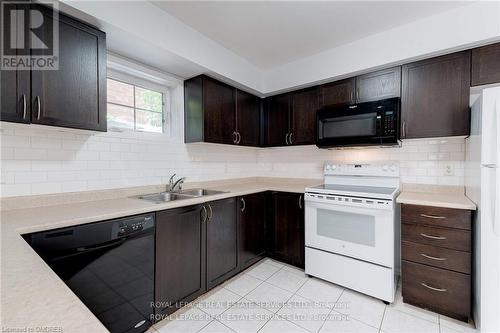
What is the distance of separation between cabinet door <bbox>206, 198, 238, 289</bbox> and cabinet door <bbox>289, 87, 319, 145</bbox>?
1198 millimetres

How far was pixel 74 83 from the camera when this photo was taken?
1.49 metres

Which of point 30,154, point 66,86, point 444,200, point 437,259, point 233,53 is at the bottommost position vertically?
point 437,259

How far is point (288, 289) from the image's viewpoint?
2.19 m

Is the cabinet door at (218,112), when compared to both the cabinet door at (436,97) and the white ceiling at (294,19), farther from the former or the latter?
the cabinet door at (436,97)

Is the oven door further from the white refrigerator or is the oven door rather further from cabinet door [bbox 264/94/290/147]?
cabinet door [bbox 264/94/290/147]

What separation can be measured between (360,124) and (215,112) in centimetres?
156

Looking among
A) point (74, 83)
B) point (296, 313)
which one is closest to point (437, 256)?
point (296, 313)

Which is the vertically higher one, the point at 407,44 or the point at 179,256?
the point at 407,44

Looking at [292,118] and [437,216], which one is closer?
[437,216]

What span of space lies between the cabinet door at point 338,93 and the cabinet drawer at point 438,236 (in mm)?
1380

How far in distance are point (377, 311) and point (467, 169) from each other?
4.83ft

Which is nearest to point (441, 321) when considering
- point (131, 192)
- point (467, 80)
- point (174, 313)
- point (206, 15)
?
point (467, 80)

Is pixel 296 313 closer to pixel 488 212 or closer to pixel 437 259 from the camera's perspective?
pixel 437 259

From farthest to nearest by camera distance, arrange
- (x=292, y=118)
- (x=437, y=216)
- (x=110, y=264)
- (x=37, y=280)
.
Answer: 1. (x=292, y=118)
2. (x=437, y=216)
3. (x=110, y=264)
4. (x=37, y=280)
